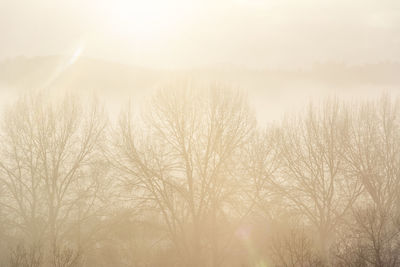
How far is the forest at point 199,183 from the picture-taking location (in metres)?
27.1

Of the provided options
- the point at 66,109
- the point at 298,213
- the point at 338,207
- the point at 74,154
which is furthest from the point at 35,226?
the point at 338,207

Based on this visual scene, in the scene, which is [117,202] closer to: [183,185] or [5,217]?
[183,185]

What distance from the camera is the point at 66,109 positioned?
111 ft

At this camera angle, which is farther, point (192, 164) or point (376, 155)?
point (376, 155)

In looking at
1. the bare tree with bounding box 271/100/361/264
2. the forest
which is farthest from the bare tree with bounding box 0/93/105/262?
the bare tree with bounding box 271/100/361/264

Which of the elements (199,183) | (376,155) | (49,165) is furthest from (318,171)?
(49,165)

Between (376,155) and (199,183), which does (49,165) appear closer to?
(199,183)

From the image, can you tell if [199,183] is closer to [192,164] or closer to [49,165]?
[192,164]

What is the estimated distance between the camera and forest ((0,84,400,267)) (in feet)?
88.8

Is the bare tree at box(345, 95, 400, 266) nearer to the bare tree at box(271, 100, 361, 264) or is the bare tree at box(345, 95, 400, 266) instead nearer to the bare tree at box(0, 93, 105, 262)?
the bare tree at box(271, 100, 361, 264)

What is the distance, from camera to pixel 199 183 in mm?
28078

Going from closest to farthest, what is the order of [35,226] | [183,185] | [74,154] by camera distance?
1. [183,185]
2. [35,226]
3. [74,154]

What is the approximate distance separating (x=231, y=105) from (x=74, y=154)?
11.8 metres

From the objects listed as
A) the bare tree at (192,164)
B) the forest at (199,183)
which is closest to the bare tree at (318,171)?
the forest at (199,183)
